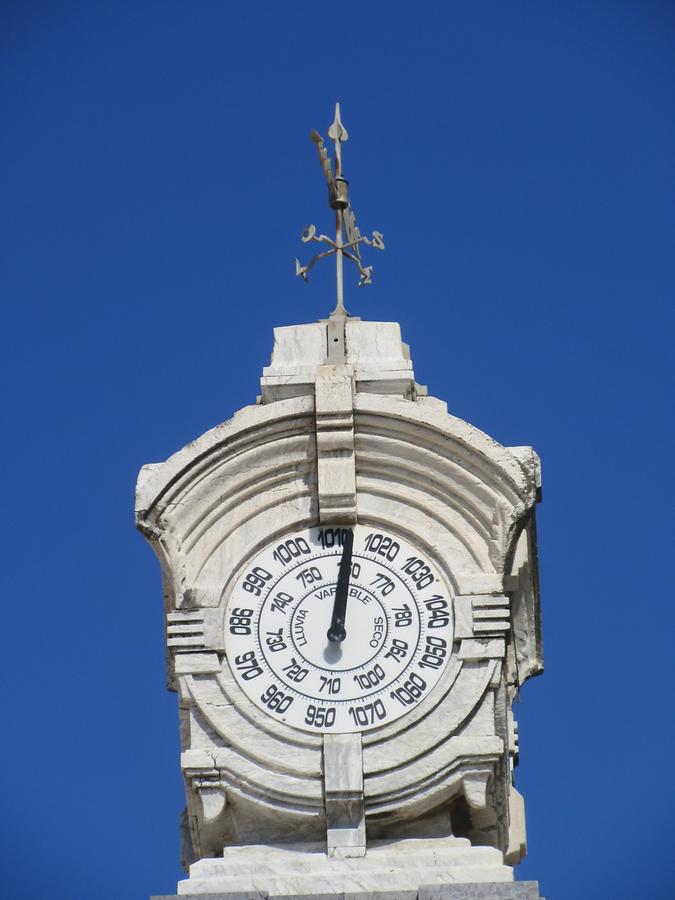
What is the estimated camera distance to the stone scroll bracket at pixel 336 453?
30531 millimetres

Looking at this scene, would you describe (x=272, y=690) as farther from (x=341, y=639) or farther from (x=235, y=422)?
(x=235, y=422)

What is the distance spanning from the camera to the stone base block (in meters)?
28.6

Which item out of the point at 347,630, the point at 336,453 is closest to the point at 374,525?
the point at 336,453

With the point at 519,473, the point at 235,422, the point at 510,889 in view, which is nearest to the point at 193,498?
the point at 235,422

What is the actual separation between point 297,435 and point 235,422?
0.61 m

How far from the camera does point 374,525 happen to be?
3061 cm

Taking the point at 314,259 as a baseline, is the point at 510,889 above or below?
below

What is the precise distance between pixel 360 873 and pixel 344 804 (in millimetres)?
669

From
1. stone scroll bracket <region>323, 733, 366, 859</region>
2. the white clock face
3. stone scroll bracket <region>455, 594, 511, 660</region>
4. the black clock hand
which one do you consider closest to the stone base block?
stone scroll bracket <region>323, 733, 366, 859</region>

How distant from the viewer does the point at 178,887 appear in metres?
29.0

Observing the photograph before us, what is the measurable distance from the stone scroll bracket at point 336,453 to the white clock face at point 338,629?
0.70 feet

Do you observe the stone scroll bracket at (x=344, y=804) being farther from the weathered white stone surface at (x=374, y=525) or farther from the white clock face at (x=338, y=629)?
the white clock face at (x=338, y=629)

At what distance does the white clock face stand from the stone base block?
1193 mm

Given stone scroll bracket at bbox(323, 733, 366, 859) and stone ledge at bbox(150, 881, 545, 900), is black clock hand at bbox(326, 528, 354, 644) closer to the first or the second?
stone scroll bracket at bbox(323, 733, 366, 859)
